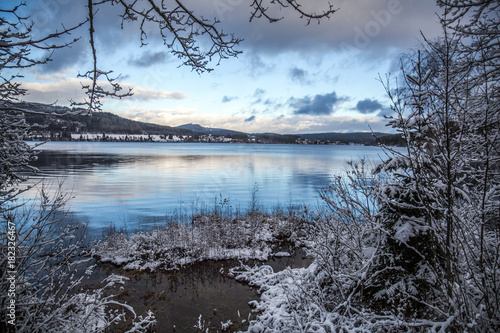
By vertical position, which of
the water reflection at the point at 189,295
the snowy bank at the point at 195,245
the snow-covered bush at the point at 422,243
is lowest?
the water reflection at the point at 189,295

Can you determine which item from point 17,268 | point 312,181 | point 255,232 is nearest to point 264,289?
point 255,232

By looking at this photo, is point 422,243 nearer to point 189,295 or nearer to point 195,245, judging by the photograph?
point 189,295

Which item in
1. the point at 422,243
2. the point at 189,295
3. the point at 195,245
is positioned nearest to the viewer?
the point at 422,243

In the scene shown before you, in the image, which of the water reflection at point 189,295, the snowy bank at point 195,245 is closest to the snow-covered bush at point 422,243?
the water reflection at point 189,295

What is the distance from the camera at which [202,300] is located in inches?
303

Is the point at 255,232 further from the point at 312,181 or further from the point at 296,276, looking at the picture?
the point at 312,181

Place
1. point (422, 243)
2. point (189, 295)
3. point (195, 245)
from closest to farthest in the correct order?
point (422, 243), point (189, 295), point (195, 245)

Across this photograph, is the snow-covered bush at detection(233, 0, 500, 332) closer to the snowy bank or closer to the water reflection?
the water reflection

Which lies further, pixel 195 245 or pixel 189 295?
pixel 195 245

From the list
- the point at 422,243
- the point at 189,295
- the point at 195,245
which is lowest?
the point at 189,295

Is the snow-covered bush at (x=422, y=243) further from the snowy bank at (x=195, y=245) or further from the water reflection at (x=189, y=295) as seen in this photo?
the snowy bank at (x=195, y=245)

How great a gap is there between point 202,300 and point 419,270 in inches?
228

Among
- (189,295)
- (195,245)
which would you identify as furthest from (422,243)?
(195,245)

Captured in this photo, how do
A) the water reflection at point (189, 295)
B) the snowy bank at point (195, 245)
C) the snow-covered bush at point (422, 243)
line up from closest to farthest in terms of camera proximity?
the snow-covered bush at point (422, 243), the water reflection at point (189, 295), the snowy bank at point (195, 245)
